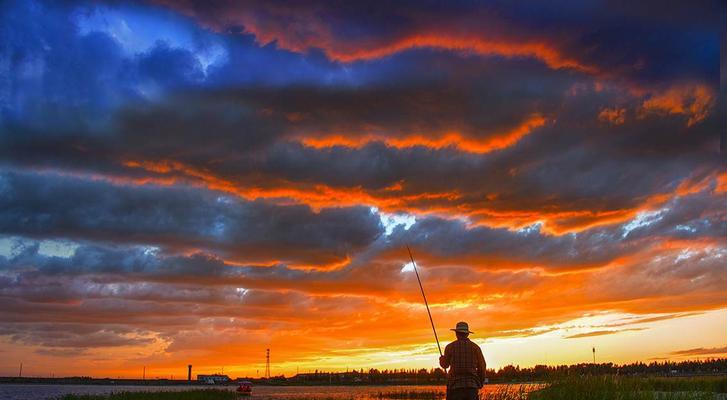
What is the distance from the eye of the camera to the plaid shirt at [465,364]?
1340 centimetres

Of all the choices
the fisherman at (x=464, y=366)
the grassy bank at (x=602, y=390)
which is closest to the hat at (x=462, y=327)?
the fisherman at (x=464, y=366)

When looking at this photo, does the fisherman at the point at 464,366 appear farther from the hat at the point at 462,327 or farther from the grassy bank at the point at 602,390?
the grassy bank at the point at 602,390

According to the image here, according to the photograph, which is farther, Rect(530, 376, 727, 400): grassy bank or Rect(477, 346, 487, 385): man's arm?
Rect(530, 376, 727, 400): grassy bank

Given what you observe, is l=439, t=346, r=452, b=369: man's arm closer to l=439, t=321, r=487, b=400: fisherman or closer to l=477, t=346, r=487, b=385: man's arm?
l=439, t=321, r=487, b=400: fisherman

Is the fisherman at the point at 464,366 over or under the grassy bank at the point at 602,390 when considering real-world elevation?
over

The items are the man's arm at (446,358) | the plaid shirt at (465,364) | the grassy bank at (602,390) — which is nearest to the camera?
the plaid shirt at (465,364)

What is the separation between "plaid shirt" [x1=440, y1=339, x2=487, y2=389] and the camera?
527 inches

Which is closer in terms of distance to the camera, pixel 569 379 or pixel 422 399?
pixel 569 379

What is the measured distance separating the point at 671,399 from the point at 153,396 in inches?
1849

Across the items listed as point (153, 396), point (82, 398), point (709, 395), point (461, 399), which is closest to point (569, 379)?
point (709, 395)

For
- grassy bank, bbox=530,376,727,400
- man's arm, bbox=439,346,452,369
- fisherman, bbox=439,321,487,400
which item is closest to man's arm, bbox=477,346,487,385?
fisherman, bbox=439,321,487,400

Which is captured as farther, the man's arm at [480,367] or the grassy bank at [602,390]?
the grassy bank at [602,390]

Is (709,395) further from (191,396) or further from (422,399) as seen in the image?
(422,399)

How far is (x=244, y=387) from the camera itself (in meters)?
102
